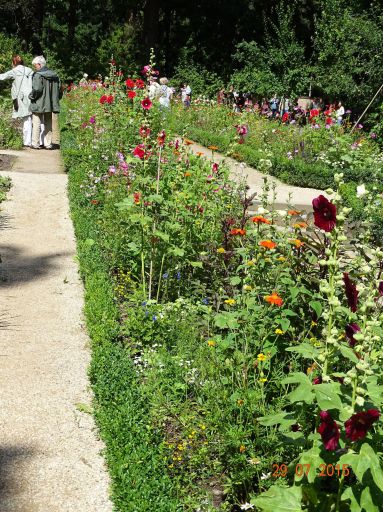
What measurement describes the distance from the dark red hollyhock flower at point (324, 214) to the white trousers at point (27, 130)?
1010cm

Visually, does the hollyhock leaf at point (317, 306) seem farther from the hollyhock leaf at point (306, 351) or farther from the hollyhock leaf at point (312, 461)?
the hollyhock leaf at point (312, 461)

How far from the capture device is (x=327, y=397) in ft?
6.47

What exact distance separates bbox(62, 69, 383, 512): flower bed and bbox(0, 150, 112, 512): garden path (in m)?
0.15

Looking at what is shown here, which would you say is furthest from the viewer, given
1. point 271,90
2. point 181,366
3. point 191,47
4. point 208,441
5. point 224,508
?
point 191,47

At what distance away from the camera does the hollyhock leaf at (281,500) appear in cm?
203

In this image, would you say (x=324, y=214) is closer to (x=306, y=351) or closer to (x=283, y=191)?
(x=306, y=351)

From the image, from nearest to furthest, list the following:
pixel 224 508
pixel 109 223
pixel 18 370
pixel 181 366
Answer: pixel 224 508 → pixel 181 366 → pixel 18 370 → pixel 109 223

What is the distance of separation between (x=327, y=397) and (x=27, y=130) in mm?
10558

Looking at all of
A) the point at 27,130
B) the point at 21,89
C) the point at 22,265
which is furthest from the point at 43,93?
the point at 22,265

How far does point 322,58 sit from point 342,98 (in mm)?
1571

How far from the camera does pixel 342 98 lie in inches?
891

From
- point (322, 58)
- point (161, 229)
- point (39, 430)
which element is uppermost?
point (322, 58)

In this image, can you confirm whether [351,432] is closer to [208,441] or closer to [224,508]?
[224,508]

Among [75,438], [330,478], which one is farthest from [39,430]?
[330,478]
